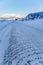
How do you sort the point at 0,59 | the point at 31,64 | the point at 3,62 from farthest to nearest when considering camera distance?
1. the point at 0,59
2. the point at 3,62
3. the point at 31,64

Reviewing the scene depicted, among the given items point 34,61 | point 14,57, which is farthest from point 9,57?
point 34,61

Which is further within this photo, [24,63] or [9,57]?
[9,57]

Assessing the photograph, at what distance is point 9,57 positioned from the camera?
4.29 m

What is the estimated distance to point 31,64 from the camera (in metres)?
3.65

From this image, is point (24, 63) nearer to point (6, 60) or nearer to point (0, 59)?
point (6, 60)

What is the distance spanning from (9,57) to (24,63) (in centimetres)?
60

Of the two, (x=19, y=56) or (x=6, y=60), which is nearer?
(x=6, y=60)

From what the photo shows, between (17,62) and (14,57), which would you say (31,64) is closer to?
(17,62)

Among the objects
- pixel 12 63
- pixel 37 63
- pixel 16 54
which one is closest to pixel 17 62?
pixel 12 63

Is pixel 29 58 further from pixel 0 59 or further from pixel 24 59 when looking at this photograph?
pixel 0 59

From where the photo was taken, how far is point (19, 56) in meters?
4.39

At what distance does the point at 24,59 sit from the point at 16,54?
575 mm

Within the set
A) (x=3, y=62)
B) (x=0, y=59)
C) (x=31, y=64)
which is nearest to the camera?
(x=31, y=64)

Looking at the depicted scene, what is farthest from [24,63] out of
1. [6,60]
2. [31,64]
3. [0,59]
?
[0,59]
